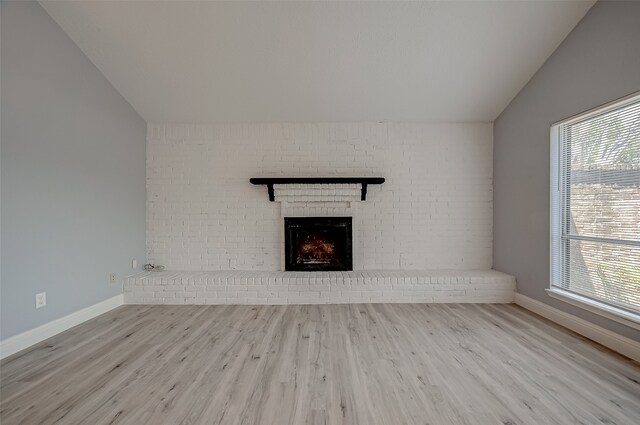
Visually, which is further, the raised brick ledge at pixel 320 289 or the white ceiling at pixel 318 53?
the raised brick ledge at pixel 320 289

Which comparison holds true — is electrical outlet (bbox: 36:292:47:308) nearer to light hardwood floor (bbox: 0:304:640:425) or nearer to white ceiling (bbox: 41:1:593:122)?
light hardwood floor (bbox: 0:304:640:425)

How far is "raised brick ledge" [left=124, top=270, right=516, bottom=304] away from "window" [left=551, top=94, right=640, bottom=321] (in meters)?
0.78

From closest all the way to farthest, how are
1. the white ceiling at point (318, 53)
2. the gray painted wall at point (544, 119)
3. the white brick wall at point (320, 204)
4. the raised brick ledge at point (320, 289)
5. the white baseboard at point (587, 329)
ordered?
1. the white baseboard at point (587, 329)
2. the gray painted wall at point (544, 119)
3. the white ceiling at point (318, 53)
4. the raised brick ledge at point (320, 289)
5. the white brick wall at point (320, 204)

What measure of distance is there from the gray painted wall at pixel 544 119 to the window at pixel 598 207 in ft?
0.36

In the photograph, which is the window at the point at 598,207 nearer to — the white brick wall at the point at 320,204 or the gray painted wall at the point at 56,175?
the white brick wall at the point at 320,204

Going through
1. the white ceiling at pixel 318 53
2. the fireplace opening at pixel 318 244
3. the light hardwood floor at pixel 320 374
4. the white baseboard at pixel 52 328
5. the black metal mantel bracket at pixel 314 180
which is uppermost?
the white ceiling at pixel 318 53

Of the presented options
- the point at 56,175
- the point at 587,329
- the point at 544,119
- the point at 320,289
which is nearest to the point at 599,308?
the point at 587,329

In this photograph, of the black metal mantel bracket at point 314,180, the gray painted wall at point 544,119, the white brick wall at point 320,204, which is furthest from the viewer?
the white brick wall at point 320,204

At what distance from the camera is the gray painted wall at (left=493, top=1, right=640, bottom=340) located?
7.57 ft

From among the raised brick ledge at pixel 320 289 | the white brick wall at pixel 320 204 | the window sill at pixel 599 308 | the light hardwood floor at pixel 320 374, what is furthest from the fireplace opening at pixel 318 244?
the window sill at pixel 599 308

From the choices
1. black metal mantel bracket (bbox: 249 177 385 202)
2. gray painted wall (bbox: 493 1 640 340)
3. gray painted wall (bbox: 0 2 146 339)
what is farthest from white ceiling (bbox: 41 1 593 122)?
black metal mantel bracket (bbox: 249 177 385 202)

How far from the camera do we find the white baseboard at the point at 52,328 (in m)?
2.25

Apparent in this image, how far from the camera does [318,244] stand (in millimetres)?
3943

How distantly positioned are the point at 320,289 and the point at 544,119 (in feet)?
10.3
